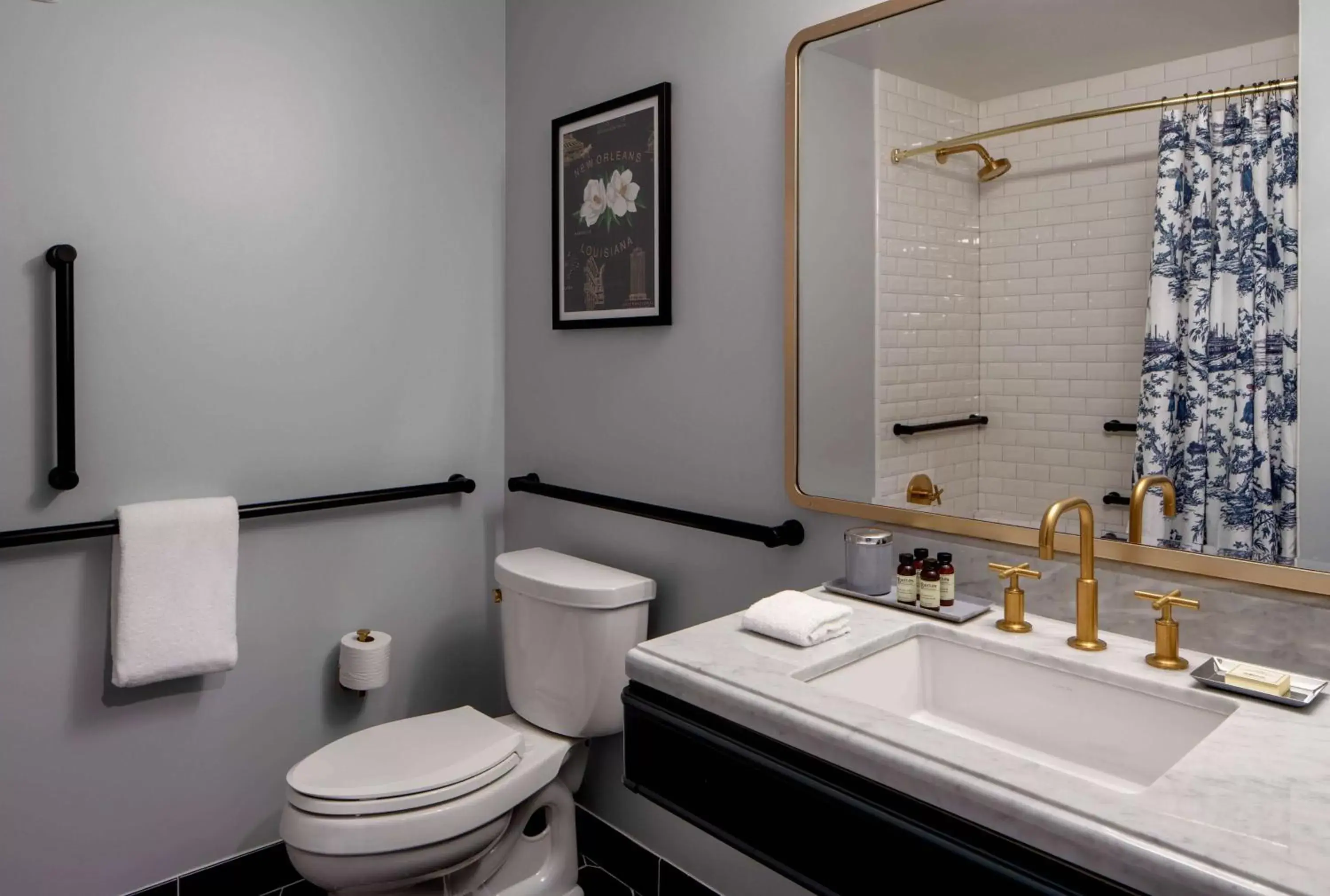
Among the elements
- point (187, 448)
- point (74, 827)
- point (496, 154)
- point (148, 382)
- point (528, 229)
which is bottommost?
point (74, 827)

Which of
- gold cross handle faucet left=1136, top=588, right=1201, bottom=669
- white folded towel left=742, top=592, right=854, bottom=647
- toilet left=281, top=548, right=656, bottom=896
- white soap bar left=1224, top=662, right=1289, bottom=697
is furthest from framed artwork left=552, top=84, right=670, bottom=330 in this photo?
white soap bar left=1224, top=662, right=1289, bottom=697

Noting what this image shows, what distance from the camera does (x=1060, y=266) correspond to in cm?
132

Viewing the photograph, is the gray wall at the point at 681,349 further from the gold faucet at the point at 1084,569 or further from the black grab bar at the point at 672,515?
the gold faucet at the point at 1084,569

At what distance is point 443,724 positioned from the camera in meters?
1.91

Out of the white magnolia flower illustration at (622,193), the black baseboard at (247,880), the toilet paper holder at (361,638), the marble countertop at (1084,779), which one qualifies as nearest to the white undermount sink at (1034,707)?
the marble countertop at (1084,779)

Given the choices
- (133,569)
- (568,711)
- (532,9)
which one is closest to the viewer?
(133,569)

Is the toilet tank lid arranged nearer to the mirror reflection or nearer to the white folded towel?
the mirror reflection

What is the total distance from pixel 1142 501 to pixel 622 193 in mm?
1232

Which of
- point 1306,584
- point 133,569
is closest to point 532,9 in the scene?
point 133,569

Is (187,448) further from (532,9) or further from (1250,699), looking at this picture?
(1250,699)

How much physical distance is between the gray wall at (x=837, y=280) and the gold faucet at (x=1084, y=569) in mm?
401

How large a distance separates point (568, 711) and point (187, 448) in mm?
952

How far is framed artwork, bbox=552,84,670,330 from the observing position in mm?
1938

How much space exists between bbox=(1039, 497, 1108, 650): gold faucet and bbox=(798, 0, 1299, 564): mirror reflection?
0.09 meters
